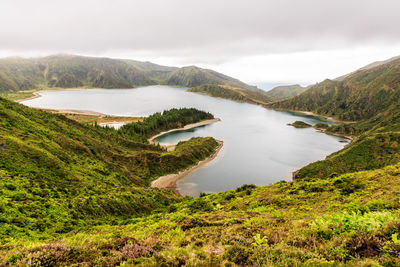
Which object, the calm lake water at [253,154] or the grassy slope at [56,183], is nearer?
the grassy slope at [56,183]

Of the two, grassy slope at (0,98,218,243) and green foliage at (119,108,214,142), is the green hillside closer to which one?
grassy slope at (0,98,218,243)

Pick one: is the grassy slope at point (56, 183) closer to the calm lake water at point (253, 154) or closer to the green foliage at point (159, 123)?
the calm lake water at point (253, 154)

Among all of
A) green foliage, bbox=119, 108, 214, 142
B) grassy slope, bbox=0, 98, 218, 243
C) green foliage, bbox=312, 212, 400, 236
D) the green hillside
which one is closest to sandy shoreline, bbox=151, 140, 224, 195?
the green hillside

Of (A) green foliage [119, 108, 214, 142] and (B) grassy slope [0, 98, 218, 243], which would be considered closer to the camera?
(B) grassy slope [0, 98, 218, 243]

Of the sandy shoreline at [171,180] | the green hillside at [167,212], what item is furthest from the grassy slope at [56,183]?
the sandy shoreline at [171,180]

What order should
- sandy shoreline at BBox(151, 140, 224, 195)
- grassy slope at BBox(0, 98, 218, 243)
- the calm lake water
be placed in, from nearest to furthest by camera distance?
grassy slope at BBox(0, 98, 218, 243) < sandy shoreline at BBox(151, 140, 224, 195) < the calm lake water

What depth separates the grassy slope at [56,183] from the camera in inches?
836

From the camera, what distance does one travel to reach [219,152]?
327 ft

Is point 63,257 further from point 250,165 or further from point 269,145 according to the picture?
point 269,145

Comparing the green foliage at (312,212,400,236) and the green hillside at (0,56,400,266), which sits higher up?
the green foliage at (312,212,400,236)

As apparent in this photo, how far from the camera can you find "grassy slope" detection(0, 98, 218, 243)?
2123 centimetres

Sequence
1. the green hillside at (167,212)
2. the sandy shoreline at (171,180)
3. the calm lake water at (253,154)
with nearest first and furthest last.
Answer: the green hillside at (167,212)
the sandy shoreline at (171,180)
the calm lake water at (253,154)

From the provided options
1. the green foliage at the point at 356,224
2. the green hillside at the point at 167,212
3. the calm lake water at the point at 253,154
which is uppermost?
the green foliage at the point at 356,224

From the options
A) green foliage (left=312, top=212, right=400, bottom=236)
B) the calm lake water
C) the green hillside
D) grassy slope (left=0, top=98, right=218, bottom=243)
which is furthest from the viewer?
the calm lake water
